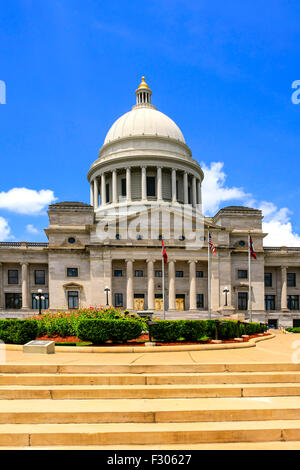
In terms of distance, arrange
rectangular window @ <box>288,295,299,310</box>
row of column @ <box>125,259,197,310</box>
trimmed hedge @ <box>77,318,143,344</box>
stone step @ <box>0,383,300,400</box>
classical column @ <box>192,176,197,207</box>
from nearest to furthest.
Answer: stone step @ <box>0,383,300,400</box> < trimmed hedge @ <box>77,318,143,344</box> < row of column @ <box>125,259,197,310</box> < rectangular window @ <box>288,295,299,310</box> < classical column @ <box>192,176,197,207</box>

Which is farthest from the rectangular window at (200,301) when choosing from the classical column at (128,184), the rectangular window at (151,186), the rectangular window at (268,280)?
the rectangular window at (151,186)

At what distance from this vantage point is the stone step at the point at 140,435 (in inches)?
338

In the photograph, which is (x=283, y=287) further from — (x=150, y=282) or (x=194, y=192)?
(x=194, y=192)

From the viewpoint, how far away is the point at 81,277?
2404 inches

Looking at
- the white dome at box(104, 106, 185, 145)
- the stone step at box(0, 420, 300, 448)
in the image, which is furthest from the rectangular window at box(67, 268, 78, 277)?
the stone step at box(0, 420, 300, 448)

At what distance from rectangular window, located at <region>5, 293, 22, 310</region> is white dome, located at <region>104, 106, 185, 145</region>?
35.6 meters

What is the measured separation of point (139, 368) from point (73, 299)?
162 feet

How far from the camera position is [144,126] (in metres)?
81.3

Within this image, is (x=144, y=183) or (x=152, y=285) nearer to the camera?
(x=152, y=285)

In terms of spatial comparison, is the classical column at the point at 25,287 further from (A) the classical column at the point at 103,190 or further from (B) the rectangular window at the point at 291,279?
(B) the rectangular window at the point at 291,279

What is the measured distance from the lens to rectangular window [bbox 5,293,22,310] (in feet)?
206

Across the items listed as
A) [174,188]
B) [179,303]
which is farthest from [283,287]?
[174,188]

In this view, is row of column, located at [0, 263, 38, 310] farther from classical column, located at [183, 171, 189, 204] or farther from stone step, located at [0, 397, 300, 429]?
stone step, located at [0, 397, 300, 429]

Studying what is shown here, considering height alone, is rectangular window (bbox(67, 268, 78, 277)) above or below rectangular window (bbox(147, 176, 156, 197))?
below
